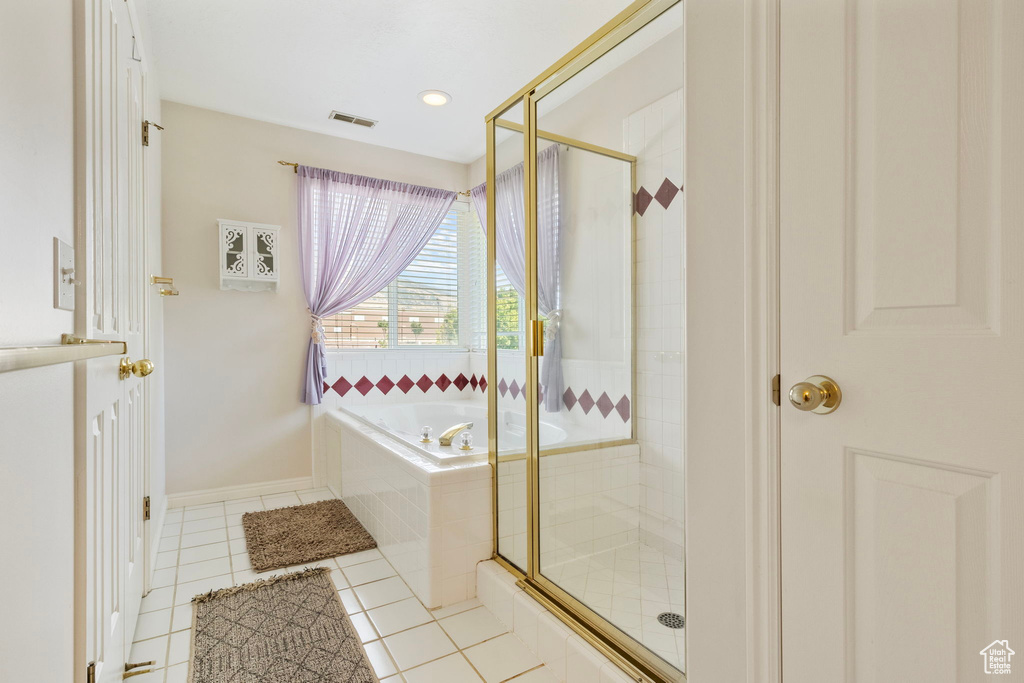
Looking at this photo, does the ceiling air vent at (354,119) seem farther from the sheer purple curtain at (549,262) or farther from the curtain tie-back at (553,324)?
the curtain tie-back at (553,324)

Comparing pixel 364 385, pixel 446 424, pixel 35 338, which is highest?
pixel 35 338

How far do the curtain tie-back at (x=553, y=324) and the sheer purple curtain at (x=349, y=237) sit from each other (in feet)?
7.08

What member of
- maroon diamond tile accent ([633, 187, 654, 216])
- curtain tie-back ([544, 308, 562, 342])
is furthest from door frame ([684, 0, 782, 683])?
curtain tie-back ([544, 308, 562, 342])

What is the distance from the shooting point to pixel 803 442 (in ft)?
2.99

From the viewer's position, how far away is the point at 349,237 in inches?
142

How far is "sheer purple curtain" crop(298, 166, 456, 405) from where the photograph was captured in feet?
11.4

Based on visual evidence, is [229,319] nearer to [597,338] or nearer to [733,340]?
[597,338]

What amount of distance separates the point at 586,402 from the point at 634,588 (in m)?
0.57

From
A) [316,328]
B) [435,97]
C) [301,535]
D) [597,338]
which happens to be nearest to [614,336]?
[597,338]

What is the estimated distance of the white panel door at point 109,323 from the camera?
97cm

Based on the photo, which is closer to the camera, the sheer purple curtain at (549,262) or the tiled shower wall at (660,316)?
the tiled shower wall at (660,316)

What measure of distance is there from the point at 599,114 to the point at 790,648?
1.53 m

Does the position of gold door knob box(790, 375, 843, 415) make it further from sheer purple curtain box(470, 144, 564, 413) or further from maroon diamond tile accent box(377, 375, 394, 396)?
maroon diamond tile accent box(377, 375, 394, 396)

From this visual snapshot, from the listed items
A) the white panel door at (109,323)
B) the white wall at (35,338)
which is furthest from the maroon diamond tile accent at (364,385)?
the white wall at (35,338)
